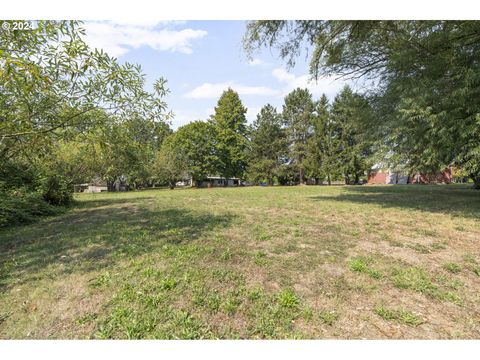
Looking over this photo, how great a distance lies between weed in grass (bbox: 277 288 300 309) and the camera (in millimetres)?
2788

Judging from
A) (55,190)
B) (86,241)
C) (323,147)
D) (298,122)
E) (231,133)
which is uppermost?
(298,122)

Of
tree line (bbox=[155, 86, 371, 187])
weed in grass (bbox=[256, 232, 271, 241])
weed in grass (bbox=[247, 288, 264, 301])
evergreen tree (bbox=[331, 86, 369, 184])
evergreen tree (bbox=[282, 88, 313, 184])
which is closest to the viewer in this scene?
weed in grass (bbox=[247, 288, 264, 301])

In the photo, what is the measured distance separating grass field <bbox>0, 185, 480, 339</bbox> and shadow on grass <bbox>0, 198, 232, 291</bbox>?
0.04 metres

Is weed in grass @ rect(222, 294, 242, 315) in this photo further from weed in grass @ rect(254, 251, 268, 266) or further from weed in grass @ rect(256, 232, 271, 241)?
weed in grass @ rect(256, 232, 271, 241)

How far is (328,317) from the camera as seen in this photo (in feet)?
8.48

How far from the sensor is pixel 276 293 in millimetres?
3035

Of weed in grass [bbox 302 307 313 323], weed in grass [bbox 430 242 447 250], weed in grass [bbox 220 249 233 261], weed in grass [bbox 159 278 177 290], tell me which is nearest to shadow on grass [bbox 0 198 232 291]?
weed in grass [bbox 220 249 233 261]

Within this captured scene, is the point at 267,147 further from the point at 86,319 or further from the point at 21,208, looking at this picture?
the point at 86,319

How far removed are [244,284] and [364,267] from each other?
1910 millimetres

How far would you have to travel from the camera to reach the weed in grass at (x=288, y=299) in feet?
9.15

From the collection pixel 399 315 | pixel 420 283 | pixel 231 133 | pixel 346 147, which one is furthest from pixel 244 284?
pixel 231 133

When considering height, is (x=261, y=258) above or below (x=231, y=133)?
below
